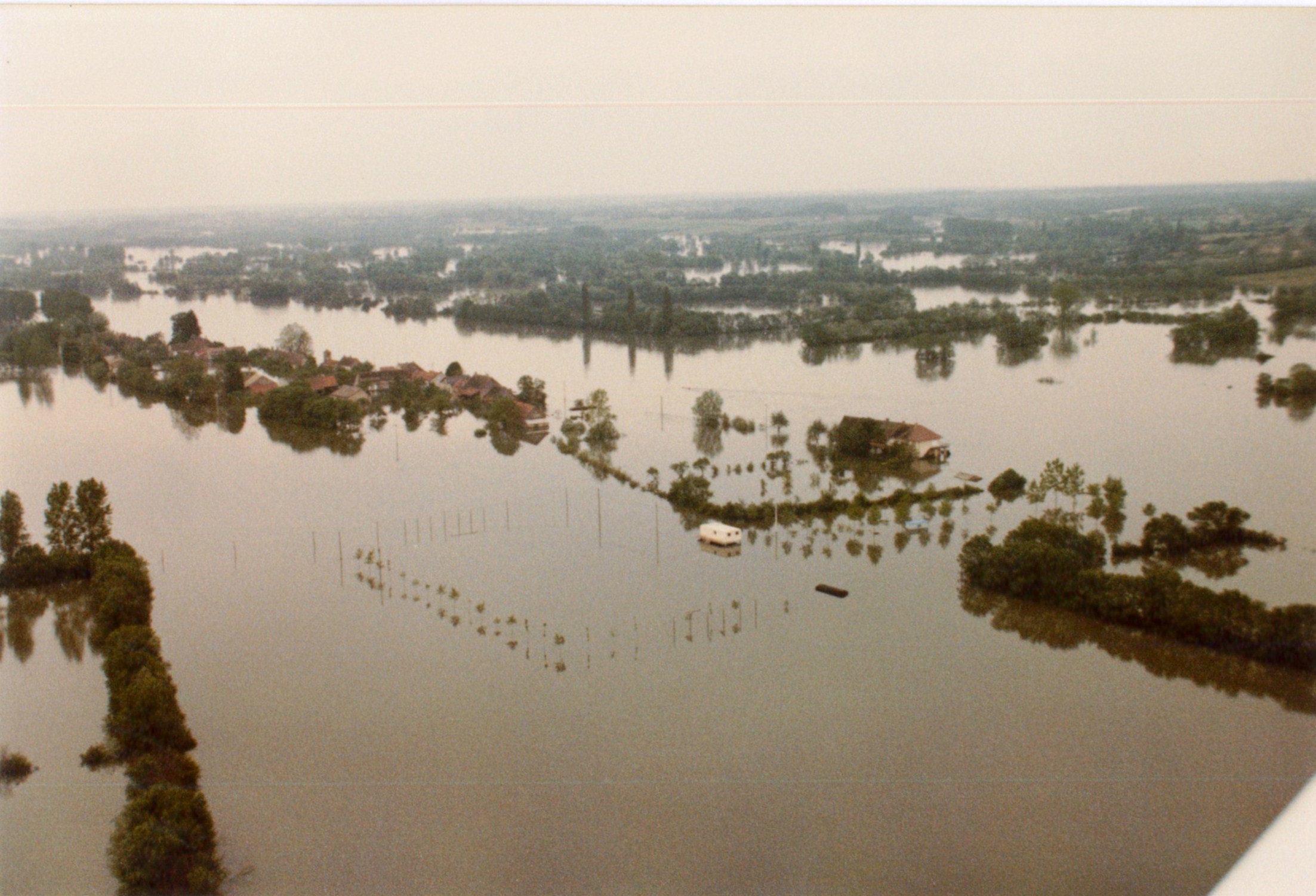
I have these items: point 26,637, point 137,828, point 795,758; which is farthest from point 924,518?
point 26,637

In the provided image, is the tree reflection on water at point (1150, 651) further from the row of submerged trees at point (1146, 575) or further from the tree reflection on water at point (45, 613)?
the tree reflection on water at point (45, 613)

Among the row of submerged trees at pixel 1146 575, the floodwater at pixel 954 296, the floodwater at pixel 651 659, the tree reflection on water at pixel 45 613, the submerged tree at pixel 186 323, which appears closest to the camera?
the floodwater at pixel 651 659

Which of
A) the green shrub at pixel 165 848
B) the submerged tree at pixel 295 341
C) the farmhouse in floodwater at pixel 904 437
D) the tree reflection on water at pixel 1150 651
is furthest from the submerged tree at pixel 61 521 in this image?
the tree reflection on water at pixel 1150 651

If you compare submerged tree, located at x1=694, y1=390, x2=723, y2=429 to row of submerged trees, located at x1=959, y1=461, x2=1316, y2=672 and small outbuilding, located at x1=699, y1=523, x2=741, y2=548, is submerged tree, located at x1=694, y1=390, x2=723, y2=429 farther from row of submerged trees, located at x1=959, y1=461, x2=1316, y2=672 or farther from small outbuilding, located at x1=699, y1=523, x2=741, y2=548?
row of submerged trees, located at x1=959, y1=461, x2=1316, y2=672

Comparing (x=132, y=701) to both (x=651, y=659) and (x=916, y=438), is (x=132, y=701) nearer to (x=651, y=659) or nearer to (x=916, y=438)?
(x=651, y=659)

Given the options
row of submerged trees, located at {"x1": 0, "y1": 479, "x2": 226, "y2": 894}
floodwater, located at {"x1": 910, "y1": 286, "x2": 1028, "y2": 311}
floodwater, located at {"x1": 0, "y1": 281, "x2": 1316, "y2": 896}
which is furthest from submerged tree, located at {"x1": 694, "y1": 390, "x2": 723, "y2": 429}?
row of submerged trees, located at {"x1": 0, "y1": 479, "x2": 226, "y2": 894}

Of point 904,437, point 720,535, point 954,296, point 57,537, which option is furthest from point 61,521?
point 954,296
